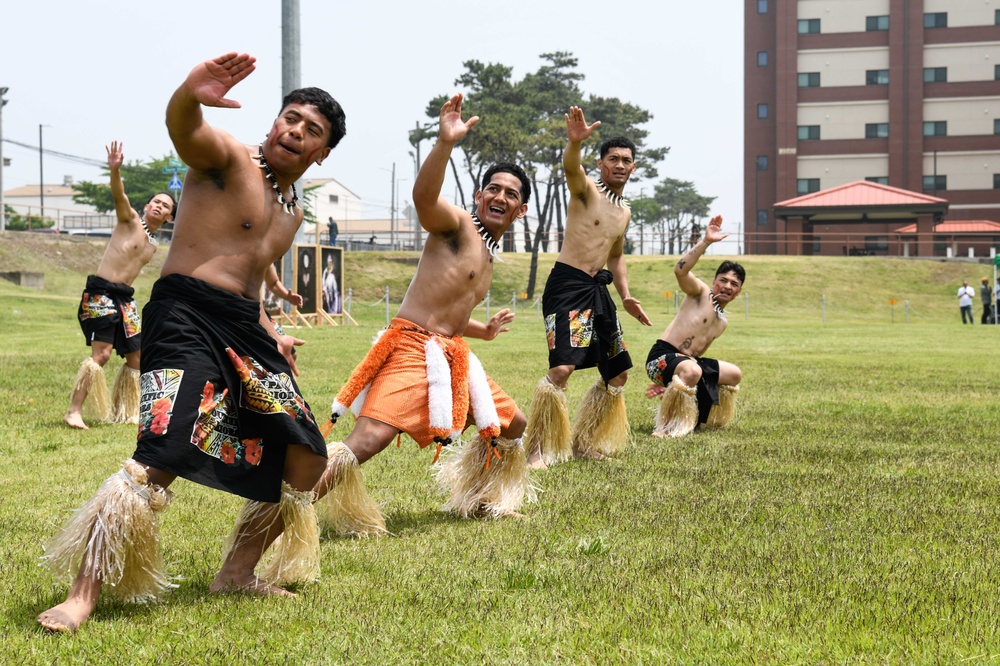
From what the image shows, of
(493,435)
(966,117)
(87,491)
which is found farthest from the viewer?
(966,117)

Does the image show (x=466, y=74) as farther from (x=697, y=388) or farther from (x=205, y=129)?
(x=205, y=129)

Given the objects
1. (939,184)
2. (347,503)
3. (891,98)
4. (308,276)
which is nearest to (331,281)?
(308,276)

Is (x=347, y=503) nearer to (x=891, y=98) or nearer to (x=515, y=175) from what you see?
(x=515, y=175)

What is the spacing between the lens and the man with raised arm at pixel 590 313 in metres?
A: 7.57

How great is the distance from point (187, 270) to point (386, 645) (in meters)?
1.55

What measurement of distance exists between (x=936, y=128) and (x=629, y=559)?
7181cm

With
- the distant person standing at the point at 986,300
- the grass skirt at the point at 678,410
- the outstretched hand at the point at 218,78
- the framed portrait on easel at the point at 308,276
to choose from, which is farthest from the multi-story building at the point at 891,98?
the outstretched hand at the point at 218,78

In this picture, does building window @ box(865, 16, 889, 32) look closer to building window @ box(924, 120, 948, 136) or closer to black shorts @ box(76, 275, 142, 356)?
building window @ box(924, 120, 948, 136)

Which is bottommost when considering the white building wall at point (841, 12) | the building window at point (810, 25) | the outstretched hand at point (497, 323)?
the outstretched hand at point (497, 323)

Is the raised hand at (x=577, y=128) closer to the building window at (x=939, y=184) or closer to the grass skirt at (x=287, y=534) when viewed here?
the grass skirt at (x=287, y=534)

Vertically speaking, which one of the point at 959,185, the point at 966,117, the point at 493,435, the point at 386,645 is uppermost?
the point at 966,117

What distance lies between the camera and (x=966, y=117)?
68938 mm

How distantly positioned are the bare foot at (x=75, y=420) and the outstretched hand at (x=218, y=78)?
233 inches

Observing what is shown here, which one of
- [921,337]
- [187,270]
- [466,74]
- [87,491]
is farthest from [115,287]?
[466,74]
